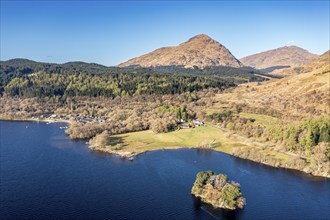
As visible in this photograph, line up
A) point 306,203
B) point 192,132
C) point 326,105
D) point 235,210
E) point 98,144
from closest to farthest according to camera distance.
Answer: point 235,210 < point 306,203 < point 98,144 < point 192,132 < point 326,105

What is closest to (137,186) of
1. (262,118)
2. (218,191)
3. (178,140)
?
(218,191)

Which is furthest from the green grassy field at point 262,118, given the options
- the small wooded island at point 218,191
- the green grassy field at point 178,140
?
the small wooded island at point 218,191

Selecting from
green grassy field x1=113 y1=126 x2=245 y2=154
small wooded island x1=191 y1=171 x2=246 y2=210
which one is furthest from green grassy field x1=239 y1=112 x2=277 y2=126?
small wooded island x1=191 y1=171 x2=246 y2=210

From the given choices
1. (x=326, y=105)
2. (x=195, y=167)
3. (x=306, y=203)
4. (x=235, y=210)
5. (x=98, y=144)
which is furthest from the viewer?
(x=326, y=105)

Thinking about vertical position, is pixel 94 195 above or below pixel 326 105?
below

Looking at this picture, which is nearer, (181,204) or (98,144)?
(181,204)

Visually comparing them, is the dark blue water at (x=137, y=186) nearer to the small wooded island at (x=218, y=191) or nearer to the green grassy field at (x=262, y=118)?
the small wooded island at (x=218, y=191)

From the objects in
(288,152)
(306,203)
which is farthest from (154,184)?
(288,152)

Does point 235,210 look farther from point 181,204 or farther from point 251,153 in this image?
point 251,153
